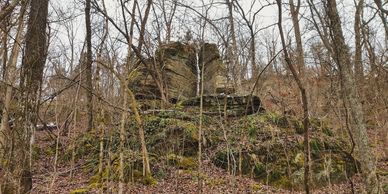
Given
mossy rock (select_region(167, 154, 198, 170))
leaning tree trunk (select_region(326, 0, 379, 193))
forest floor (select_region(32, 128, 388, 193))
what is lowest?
forest floor (select_region(32, 128, 388, 193))

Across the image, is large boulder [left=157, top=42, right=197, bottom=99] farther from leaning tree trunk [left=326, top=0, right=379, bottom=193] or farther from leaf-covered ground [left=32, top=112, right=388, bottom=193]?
leaning tree trunk [left=326, top=0, right=379, bottom=193]

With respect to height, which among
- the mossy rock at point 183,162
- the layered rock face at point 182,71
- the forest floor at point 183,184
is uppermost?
the layered rock face at point 182,71

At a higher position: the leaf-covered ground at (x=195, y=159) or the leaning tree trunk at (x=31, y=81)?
the leaning tree trunk at (x=31, y=81)

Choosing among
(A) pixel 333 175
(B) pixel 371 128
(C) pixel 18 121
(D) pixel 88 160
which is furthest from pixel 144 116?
(B) pixel 371 128

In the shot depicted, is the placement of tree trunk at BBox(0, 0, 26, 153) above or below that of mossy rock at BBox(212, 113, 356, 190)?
above

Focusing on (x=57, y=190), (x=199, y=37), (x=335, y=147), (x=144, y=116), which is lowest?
(x=57, y=190)

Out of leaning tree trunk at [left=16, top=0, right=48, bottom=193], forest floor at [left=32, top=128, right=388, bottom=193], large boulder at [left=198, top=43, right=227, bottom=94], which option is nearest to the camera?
leaning tree trunk at [left=16, top=0, right=48, bottom=193]

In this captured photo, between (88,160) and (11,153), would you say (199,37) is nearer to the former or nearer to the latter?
(88,160)

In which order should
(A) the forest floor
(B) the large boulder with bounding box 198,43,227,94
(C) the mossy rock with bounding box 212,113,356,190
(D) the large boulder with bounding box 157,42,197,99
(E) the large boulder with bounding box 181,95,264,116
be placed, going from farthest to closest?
(B) the large boulder with bounding box 198,43,227,94
(D) the large boulder with bounding box 157,42,197,99
(E) the large boulder with bounding box 181,95,264,116
(C) the mossy rock with bounding box 212,113,356,190
(A) the forest floor

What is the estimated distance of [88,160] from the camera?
10.4 m

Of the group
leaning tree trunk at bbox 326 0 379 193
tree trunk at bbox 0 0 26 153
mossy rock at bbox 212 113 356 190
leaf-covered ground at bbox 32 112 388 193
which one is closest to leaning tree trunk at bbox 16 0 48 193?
tree trunk at bbox 0 0 26 153

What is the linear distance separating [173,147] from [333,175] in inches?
183

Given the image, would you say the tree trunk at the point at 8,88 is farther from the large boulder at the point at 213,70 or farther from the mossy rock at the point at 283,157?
the large boulder at the point at 213,70

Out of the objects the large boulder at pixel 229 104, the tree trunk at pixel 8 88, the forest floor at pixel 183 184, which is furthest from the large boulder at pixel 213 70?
the tree trunk at pixel 8 88
